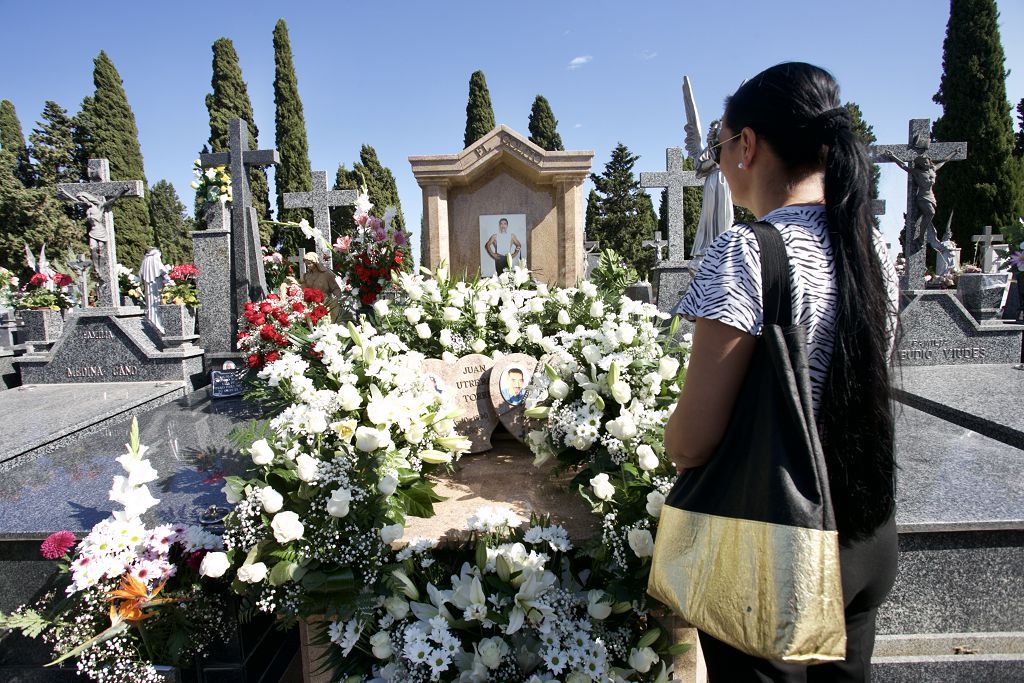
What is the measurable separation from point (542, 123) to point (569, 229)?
20791mm

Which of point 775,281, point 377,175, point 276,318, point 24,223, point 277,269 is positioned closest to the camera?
point 775,281

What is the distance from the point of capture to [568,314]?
11.6 feet

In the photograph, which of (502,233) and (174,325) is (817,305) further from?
(174,325)

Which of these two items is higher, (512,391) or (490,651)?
(512,391)

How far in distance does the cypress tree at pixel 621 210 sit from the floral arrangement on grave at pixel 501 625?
23.8 metres

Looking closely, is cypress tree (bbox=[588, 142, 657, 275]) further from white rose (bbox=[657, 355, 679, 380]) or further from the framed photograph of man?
white rose (bbox=[657, 355, 679, 380])

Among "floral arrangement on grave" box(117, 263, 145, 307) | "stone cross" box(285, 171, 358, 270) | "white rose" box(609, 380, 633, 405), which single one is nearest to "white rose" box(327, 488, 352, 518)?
"white rose" box(609, 380, 633, 405)

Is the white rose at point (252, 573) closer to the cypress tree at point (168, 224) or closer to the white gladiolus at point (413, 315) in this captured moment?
the white gladiolus at point (413, 315)

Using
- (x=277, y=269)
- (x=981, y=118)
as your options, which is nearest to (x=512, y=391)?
(x=277, y=269)

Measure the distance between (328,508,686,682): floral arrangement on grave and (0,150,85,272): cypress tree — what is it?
24697mm

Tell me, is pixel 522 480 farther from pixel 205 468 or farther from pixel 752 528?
pixel 205 468

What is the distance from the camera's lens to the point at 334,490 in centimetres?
197

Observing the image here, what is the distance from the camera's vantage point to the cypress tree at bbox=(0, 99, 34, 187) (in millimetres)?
24703

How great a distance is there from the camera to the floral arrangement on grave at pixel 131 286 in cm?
1452
